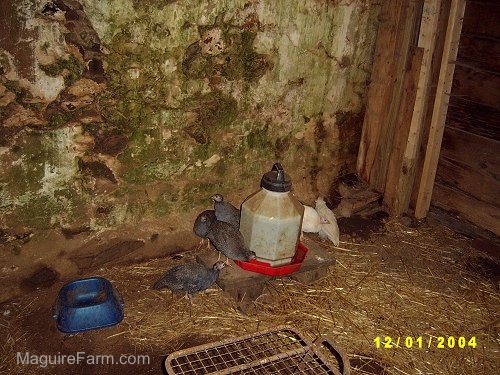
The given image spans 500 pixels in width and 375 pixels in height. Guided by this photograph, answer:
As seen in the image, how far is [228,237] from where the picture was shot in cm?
379

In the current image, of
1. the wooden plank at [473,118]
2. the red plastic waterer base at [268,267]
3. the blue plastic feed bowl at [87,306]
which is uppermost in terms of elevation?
the wooden plank at [473,118]

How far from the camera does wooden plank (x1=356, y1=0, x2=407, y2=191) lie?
499 centimetres

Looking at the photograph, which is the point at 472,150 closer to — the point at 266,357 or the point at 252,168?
the point at 252,168

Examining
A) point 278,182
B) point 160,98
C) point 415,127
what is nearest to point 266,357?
point 278,182

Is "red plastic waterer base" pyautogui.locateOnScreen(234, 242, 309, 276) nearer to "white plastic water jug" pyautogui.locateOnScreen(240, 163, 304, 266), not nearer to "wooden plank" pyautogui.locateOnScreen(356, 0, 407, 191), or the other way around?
"white plastic water jug" pyautogui.locateOnScreen(240, 163, 304, 266)

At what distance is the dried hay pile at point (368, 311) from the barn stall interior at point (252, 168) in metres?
0.02

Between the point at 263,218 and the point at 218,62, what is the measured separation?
1443 mm

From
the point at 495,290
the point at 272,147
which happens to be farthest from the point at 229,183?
the point at 495,290

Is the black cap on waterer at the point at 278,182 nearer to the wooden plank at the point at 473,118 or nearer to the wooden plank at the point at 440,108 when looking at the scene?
the wooden plank at the point at 440,108

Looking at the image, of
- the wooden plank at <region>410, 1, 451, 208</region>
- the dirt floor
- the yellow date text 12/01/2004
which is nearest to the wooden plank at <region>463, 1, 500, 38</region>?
the wooden plank at <region>410, 1, 451, 208</region>

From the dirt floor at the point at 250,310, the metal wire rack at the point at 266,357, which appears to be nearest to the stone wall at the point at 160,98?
the dirt floor at the point at 250,310

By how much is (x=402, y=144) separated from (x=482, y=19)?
1418mm

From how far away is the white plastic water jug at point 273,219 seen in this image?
Answer: 12.1 ft

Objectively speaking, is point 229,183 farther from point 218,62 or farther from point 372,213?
point 372,213
